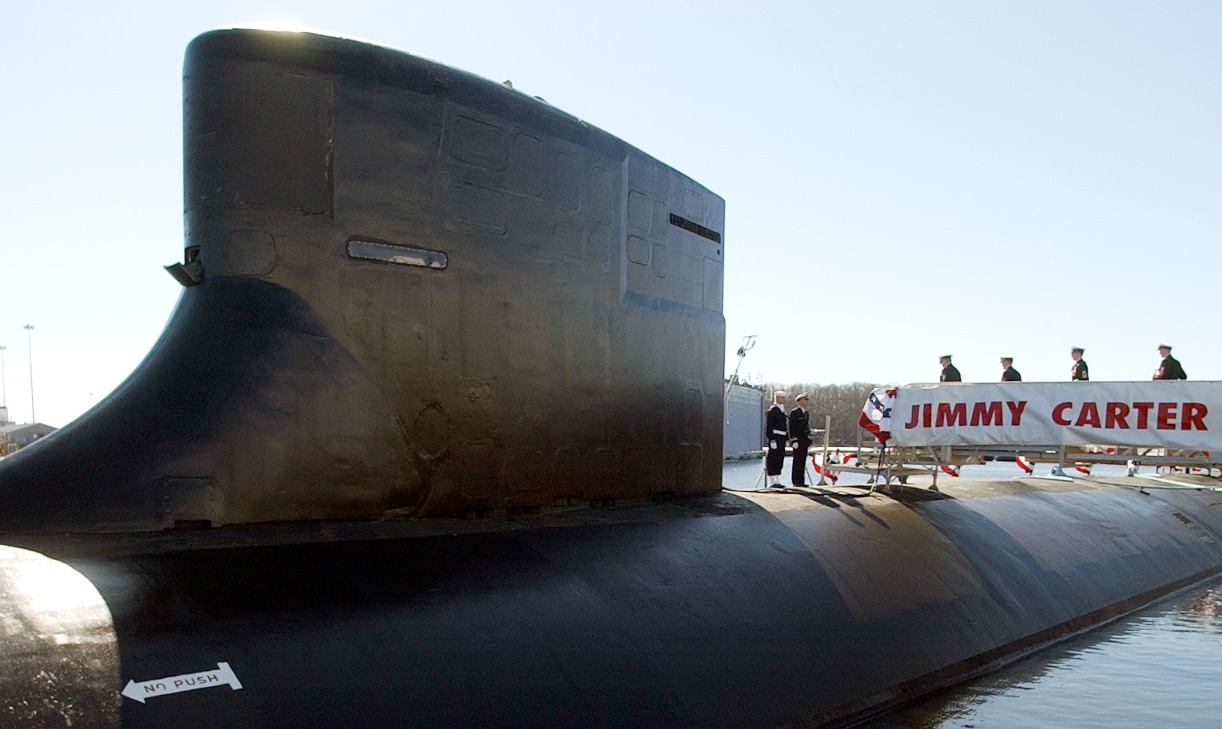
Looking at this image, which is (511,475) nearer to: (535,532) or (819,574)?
(535,532)

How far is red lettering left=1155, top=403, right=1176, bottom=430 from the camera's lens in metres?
14.2

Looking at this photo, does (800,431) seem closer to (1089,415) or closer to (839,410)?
(1089,415)

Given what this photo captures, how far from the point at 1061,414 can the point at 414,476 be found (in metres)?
12.1

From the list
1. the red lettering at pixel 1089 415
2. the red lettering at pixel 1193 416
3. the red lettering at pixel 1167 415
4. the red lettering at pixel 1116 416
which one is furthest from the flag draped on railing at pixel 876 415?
the red lettering at pixel 1193 416

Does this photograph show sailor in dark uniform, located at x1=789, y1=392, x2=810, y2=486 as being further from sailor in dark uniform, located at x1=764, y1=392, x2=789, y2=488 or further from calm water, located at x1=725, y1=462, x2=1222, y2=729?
calm water, located at x1=725, y1=462, x2=1222, y2=729

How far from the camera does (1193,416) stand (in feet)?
46.1

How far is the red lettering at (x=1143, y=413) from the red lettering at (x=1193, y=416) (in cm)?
41

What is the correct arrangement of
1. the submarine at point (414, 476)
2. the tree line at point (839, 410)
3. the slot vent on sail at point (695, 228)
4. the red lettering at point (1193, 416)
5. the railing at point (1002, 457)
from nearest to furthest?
1. the submarine at point (414, 476)
2. the slot vent on sail at point (695, 228)
3. the railing at point (1002, 457)
4. the red lettering at point (1193, 416)
5. the tree line at point (839, 410)

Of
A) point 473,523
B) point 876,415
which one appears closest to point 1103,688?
point 473,523

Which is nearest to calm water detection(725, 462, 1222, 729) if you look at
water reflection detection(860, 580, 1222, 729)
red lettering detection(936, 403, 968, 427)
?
water reflection detection(860, 580, 1222, 729)

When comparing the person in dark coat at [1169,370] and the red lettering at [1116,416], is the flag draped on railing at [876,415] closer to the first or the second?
the red lettering at [1116,416]

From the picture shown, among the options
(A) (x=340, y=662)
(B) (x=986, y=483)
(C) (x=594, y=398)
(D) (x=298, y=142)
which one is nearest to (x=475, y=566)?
(A) (x=340, y=662)

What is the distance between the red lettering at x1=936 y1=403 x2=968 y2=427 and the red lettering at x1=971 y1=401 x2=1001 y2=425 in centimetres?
12

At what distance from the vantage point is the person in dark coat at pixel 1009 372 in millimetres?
16188
